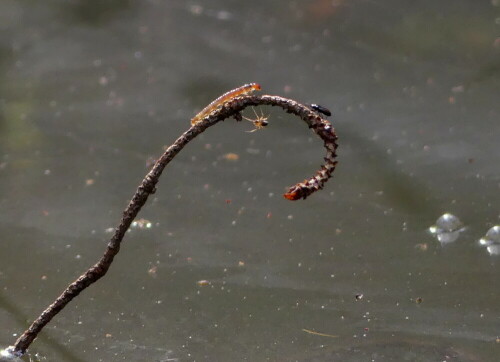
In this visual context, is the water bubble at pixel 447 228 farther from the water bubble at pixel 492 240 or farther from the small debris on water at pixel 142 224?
the small debris on water at pixel 142 224

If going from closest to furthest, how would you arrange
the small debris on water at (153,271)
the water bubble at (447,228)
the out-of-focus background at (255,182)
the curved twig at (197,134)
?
the curved twig at (197,134) → the out-of-focus background at (255,182) → the small debris on water at (153,271) → the water bubble at (447,228)

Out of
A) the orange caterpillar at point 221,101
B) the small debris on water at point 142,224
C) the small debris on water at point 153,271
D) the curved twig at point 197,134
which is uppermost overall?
the small debris on water at point 142,224

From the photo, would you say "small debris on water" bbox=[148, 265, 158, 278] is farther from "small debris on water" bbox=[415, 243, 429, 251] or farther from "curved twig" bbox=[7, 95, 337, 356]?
"small debris on water" bbox=[415, 243, 429, 251]

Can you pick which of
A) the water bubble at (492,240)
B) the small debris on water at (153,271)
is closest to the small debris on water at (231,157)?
the small debris on water at (153,271)

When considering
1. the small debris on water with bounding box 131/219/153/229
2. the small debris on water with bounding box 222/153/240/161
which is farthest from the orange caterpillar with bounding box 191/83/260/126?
the small debris on water with bounding box 222/153/240/161

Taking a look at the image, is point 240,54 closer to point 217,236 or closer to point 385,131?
point 385,131

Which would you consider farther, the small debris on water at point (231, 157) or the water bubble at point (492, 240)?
Result: the small debris on water at point (231, 157)
